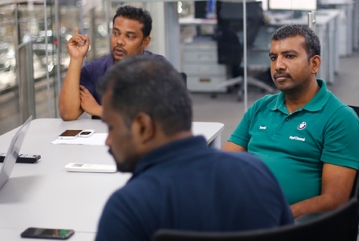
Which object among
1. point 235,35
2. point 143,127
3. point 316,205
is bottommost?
point 316,205

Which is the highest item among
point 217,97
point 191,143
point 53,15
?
point 53,15

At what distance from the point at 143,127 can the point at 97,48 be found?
425 centimetres

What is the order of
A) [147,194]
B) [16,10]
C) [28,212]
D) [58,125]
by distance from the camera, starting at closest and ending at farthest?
[147,194]
[28,212]
[58,125]
[16,10]

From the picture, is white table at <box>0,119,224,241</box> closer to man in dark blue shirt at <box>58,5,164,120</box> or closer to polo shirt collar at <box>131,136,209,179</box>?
man in dark blue shirt at <box>58,5,164,120</box>

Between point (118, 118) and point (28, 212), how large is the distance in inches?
36.7

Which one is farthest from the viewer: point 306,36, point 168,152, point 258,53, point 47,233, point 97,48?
point 97,48

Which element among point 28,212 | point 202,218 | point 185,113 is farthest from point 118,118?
point 28,212

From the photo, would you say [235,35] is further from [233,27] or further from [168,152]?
[168,152]

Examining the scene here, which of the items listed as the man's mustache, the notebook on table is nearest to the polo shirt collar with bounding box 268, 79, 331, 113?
the man's mustache

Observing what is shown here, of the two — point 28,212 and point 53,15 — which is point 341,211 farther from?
point 53,15

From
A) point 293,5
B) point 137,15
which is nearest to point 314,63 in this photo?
point 137,15

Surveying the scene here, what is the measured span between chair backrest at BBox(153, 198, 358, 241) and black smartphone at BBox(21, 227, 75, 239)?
84 centimetres

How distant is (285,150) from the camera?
7.91 feet

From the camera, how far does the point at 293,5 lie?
4.69 meters
